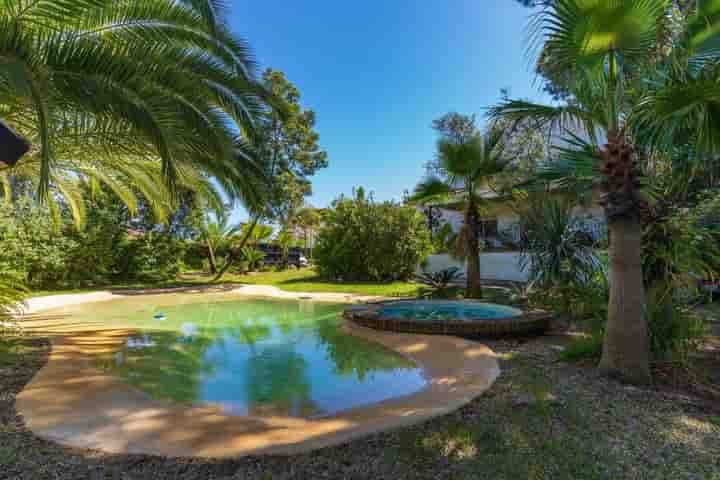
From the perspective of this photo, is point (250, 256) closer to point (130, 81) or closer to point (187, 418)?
point (130, 81)

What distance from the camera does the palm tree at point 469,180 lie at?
11.2 meters

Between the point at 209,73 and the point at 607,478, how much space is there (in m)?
7.39

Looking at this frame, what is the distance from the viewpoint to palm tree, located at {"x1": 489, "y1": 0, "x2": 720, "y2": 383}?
4121 millimetres

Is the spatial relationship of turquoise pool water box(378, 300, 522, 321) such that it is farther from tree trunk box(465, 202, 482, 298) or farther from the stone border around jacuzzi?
the stone border around jacuzzi

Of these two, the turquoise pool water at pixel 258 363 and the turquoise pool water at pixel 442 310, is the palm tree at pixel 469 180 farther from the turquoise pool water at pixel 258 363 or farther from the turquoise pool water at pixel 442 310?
the turquoise pool water at pixel 258 363

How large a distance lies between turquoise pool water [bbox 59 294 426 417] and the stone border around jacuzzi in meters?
0.50

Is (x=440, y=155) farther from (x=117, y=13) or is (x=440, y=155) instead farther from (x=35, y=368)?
(x=35, y=368)

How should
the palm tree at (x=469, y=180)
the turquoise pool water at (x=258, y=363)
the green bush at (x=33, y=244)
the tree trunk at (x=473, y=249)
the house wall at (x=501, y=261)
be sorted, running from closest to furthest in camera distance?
the turquoise pool water at (x=258, y=363) → the palm tree at (x=469, y=180) → the tree trunk at (x=473, y=249) → the green bush at (x=33, y=244) → the house wall at (x=501, y=261)

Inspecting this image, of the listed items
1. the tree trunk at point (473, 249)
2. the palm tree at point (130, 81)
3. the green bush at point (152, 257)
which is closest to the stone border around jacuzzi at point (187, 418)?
the palm tree at point (130, 81)

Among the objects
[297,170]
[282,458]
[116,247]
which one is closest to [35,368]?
[282,458]

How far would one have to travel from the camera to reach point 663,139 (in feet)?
13.5

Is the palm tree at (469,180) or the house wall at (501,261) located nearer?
the palm tree at (469,180)

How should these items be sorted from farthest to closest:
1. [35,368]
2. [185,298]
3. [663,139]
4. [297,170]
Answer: [297,170]
[185,298]
[35,368]
[663,139]

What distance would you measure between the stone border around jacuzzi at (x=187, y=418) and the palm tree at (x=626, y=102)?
6.10ft
